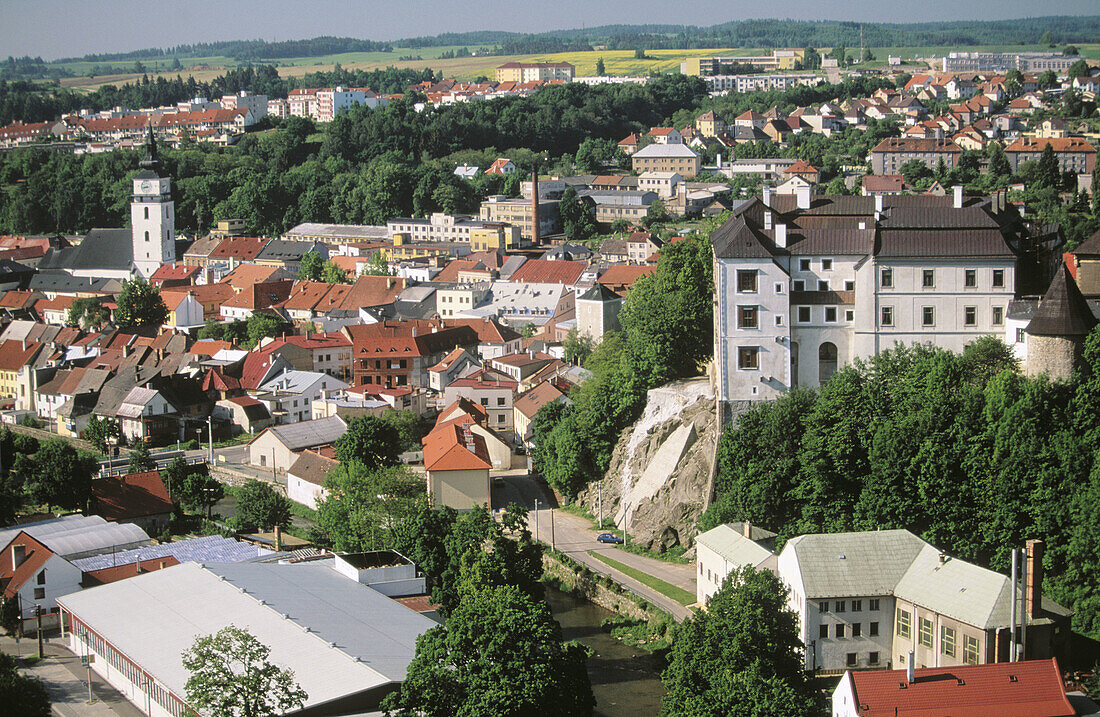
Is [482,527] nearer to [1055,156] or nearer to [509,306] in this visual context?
[509,306]

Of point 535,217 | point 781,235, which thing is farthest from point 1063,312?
point 535,217

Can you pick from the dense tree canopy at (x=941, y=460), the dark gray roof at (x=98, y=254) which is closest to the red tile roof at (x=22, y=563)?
the dense tree canopy at (x=941, y=460)

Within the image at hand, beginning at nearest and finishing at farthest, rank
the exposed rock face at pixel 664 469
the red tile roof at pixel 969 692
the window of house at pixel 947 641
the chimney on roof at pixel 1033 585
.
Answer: the red tile roof at pixel 969 692
the window of house at pixel 947 641
the chimney on roof at pixel 1033 585
the exposed rock face at pixel 664 469

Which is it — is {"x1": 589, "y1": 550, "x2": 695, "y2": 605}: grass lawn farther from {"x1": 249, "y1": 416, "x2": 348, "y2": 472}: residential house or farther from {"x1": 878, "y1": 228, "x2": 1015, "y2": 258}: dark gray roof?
{"x1": 249, "y1": 416, "x2": 348, "y2": 472}: residential house

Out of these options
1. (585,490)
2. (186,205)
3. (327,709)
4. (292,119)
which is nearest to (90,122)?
(292,119)

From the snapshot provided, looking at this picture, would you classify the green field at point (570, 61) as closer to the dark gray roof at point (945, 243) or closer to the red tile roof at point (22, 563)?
the dark gray roof at point (945, 243)
